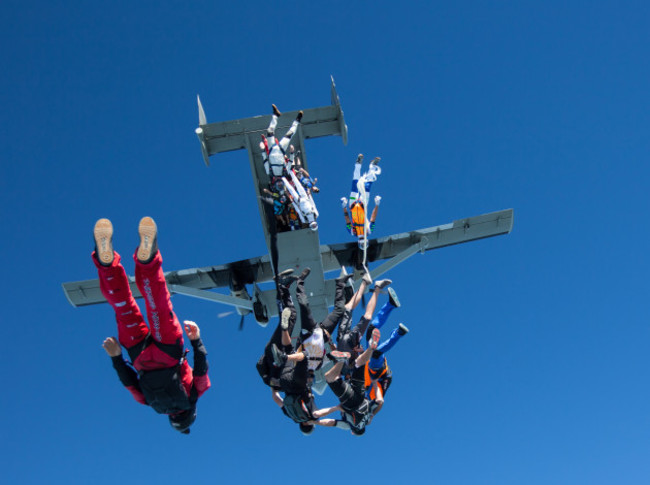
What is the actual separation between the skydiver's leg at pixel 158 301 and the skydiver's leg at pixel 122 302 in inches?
11.6

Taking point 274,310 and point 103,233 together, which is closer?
Answer: point 103,233

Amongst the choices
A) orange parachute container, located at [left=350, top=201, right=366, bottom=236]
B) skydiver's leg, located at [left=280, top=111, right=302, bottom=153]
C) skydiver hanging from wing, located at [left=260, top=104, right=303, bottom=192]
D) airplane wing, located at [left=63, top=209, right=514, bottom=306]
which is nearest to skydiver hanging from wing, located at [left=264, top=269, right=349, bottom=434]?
orange parachute container, located at [left=350, top=201, right=366, bottom=236]

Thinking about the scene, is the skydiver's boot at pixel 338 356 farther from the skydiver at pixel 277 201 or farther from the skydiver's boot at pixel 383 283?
the skydiver at pixel 277 201

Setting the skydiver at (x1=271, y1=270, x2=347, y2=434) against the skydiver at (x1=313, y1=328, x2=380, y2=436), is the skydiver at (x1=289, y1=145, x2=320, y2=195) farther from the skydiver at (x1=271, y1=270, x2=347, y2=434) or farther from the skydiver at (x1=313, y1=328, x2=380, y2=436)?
the skydiver at (x1=313, y1=328, x2=380, y2=436)

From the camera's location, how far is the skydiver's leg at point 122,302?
10945 mm

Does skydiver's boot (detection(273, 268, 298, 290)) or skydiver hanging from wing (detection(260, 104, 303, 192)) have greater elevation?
skydiver hanging from wing (detection(260, 104, 303, 192))

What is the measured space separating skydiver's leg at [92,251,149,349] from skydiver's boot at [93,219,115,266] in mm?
105

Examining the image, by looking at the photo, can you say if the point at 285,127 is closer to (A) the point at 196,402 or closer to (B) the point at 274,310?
(B) the point at 274,310

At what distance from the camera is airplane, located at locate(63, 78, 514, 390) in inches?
651

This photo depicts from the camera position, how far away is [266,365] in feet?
44.6

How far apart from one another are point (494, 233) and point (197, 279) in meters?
8.80

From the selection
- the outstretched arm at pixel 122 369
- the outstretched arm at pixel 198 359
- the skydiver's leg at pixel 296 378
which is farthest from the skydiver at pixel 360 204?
the outstretched arm at pixel 122 369

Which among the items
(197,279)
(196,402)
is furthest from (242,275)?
(196,402)

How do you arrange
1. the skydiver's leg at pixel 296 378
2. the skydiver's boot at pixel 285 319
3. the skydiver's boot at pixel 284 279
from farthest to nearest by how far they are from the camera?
1. the skydiver's boot at pixel 284 279
2. the skydiver's leg at pixel 296 378
3. the skydiver's boot at pixel 285 319
